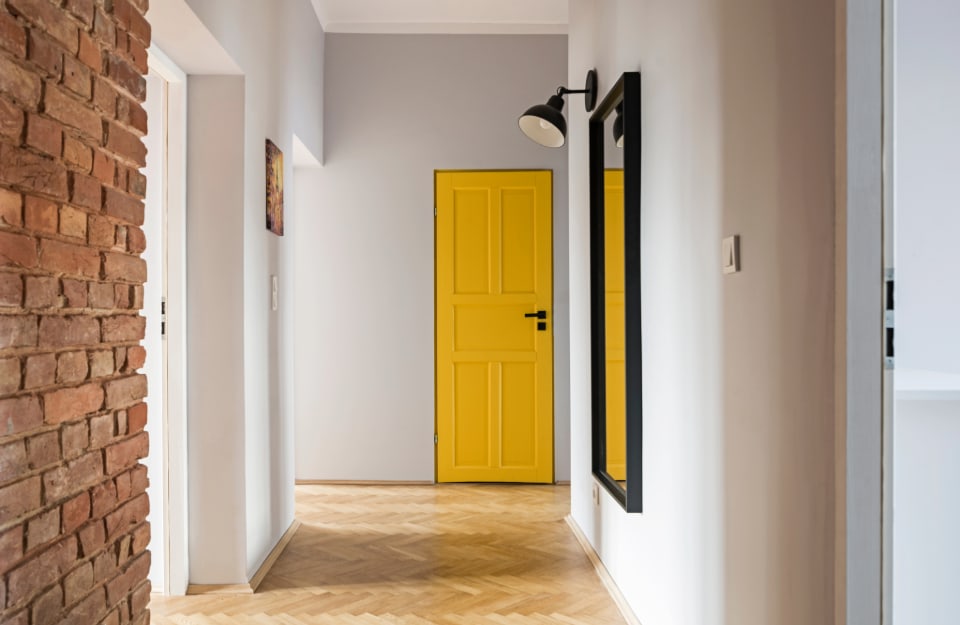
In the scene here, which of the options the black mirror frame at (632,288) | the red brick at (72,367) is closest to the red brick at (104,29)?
the red brick at (72,367)

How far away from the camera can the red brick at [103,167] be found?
1904 millimetres

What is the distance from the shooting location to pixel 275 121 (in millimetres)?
4031

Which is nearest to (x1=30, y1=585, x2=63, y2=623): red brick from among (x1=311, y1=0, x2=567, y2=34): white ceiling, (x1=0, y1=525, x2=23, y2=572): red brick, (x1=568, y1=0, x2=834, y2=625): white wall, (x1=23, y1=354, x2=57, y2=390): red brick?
(x1=0, y1=525, x2=23, y2=572): red brick

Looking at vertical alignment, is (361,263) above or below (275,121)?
below

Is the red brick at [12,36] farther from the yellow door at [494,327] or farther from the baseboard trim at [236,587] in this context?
the yellow door at [494,327]

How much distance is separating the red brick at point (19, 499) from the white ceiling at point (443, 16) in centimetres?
422

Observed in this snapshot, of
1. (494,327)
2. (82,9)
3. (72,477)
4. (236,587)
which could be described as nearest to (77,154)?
(82,9)

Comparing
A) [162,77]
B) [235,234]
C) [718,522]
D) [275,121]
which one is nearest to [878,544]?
[718,522]

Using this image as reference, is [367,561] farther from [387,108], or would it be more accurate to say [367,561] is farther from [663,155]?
[387,108]

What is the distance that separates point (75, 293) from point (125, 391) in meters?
0.35

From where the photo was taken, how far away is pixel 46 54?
5.46 feet

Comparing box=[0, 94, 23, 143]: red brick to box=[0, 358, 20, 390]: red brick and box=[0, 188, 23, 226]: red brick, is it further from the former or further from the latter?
box=[0, 358, 20, 390]: red brick

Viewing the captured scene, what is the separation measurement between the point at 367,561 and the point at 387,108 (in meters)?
3.04

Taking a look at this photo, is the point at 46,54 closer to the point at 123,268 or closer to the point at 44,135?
the point at 44,135
